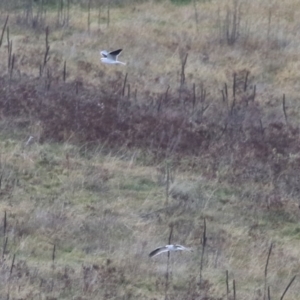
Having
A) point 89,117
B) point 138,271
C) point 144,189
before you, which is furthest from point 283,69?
point 138,271

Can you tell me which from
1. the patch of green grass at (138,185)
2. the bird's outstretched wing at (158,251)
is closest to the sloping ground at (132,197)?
the patch of green grass at (138,185)

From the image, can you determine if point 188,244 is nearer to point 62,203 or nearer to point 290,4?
point 62,203

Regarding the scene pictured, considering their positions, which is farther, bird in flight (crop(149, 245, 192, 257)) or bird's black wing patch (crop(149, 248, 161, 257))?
bird's black wing patch (crop(149, 248, 161, 257))

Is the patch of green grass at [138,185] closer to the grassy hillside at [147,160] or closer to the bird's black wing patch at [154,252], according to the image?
the grassy hillside at [147,160]

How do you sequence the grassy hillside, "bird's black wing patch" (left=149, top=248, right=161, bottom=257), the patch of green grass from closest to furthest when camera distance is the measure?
"bird's black wing patch" (left=149, top=248, right=161, bottom=257)
the grassy hillside
the patch of green grass

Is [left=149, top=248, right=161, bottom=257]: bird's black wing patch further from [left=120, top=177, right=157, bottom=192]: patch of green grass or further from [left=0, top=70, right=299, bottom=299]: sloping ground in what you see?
[left=120, top=177, right=157, bottom=192]: patch of green grass

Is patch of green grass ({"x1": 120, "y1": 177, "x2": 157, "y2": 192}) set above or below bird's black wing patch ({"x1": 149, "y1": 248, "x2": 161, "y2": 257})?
below

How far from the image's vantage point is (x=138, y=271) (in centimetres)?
797

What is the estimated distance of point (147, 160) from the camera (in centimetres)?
1075

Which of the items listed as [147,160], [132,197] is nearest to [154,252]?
[132,197]

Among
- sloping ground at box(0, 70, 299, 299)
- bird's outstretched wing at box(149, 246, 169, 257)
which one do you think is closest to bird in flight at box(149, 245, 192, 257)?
bird's outstretched wing at box(149, 246, 169, 257)

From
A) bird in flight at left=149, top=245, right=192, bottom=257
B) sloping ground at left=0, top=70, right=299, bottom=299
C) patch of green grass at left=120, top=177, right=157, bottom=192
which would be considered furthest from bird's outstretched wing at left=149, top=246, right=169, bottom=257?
patch of green grass at left=120, top=177, right=157, bottom=192

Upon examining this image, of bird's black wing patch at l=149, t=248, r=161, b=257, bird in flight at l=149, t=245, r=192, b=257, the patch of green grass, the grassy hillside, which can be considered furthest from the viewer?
the patch of green grass

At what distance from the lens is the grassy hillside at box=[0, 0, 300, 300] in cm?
812
